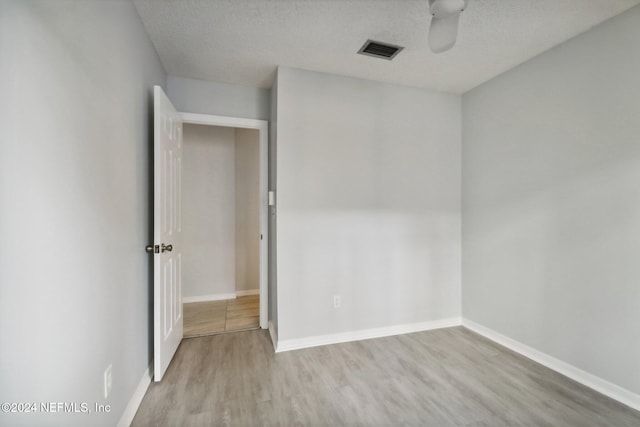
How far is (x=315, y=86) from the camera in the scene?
261 centimetres

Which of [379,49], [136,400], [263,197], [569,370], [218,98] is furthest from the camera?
[263,197]

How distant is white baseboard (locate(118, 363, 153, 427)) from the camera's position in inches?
61.9

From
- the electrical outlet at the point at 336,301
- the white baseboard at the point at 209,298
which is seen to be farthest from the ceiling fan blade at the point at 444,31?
the white baseboard at the point at 209,298

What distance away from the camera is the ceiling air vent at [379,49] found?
7.09 feet

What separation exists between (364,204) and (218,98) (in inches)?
70.8

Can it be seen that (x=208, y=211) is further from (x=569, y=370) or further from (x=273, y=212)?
(x=569, y=370)

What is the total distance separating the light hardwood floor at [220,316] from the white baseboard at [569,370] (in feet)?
7.89

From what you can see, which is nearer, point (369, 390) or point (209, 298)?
point (369, 390)

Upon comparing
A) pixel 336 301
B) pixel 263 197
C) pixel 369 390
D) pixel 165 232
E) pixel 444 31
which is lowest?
pixel 369 390

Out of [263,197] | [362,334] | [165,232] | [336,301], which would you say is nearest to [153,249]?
[165,232]

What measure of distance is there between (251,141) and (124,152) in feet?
8.72

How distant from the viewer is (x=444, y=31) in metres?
1.57

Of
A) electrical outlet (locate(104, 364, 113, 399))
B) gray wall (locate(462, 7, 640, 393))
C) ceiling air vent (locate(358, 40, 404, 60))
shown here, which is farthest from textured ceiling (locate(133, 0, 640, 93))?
electrical outlet (locate(104, 364, 113, 399))

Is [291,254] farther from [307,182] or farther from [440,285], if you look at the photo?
[440,285]
